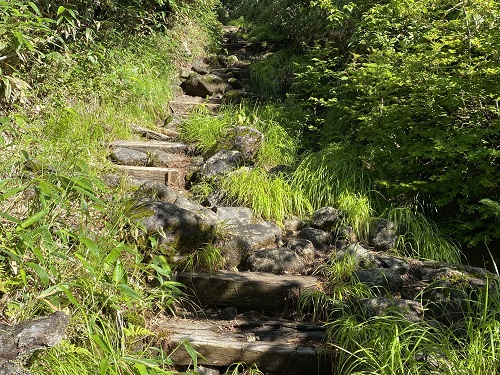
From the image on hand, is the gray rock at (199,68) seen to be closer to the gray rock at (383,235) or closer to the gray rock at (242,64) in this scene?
the gray rock at (242,64)

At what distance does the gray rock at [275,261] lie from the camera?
12.7 feet

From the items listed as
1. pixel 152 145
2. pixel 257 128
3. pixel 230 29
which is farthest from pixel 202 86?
pixel 230 29

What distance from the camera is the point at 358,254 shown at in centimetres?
384

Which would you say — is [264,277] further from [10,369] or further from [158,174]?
[10,369]

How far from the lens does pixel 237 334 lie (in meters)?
3.14

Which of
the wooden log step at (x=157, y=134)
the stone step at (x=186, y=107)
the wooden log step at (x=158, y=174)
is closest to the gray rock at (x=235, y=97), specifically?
the stone step at (x=186, y=107)

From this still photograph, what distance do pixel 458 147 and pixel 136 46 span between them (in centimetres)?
549

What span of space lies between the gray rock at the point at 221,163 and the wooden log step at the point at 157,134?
1202mm

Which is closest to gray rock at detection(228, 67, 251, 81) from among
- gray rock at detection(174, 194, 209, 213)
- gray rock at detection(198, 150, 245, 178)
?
gray rock at detection(198, 150, 245, 178)

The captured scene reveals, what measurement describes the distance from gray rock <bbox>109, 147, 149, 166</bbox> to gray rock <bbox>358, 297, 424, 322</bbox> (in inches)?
122

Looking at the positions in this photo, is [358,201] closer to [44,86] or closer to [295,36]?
[44,86]

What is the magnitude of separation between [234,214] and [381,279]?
1.49 m

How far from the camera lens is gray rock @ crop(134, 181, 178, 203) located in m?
4.29

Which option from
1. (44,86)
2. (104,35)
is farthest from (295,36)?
(44,86)
